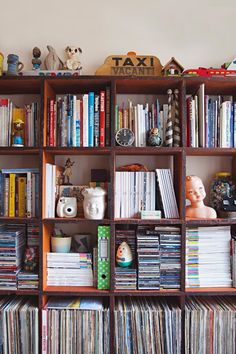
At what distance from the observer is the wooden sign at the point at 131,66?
5.19ft

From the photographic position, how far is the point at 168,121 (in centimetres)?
151

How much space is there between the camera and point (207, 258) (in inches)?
59.3

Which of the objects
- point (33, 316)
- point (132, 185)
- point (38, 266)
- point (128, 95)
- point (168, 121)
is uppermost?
point (128, 95)

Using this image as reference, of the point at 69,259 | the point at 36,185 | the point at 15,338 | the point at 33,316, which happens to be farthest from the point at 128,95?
the point at 15,338

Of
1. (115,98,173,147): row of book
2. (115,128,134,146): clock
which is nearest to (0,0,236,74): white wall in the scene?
(115,98,173,147): row of book

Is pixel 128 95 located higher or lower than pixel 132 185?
higher

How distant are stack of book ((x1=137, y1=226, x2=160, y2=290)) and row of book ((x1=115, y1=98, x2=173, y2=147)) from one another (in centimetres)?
52

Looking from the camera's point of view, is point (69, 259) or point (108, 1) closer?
point (69, 259)

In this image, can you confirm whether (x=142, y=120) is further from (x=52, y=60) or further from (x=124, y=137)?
(x=52, y=60)

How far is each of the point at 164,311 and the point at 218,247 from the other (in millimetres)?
452

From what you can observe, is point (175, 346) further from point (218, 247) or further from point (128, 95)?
point (128, 95)

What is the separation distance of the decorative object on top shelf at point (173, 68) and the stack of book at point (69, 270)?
44.4 inches

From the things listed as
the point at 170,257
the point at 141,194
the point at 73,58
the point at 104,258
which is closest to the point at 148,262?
the point at 170,257

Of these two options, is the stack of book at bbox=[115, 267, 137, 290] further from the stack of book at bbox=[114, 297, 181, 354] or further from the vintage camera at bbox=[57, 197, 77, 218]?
the vintage camera at bbox=[57, 197, 77, 218]
